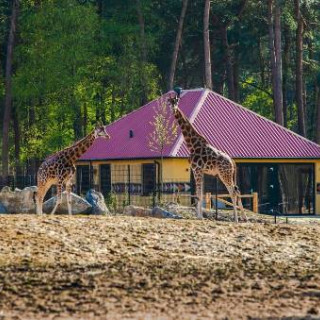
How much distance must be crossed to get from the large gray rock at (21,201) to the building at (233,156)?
10.6m

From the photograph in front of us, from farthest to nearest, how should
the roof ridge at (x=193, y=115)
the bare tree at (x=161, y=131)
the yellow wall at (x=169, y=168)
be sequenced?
the roof ridge at (x=193, y=115) < the yellow wall at (x=169, y=168) < the bare tree at (x=161, y=131)

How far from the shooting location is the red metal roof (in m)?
49.5

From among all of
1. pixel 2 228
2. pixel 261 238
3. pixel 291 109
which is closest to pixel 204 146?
pixel 261 238

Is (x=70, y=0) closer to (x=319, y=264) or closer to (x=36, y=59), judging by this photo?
(x=36, y=59)

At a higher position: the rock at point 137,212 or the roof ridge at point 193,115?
the roof ridge at point 193,115

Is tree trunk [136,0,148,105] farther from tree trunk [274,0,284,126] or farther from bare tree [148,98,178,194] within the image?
bare tree [148,98,178,194]

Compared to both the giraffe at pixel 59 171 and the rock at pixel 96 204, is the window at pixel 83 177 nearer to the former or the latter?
the rock at pixel 96 204

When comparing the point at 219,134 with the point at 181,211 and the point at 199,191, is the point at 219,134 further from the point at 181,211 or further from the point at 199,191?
the point at 199,191

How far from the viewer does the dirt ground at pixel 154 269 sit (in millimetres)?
16297

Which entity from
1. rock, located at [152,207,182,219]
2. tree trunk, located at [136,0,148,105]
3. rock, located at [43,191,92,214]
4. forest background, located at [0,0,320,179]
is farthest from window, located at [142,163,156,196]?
tree trunk, located at [136,0,148,105]

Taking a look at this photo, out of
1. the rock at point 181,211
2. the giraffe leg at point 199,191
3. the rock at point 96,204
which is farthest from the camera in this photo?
the rock at point 96,204

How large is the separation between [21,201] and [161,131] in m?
9.67

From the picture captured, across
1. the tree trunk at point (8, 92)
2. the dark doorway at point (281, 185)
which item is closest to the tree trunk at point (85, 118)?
the tree trunk at point (8, 92)

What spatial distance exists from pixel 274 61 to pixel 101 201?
2887cm
